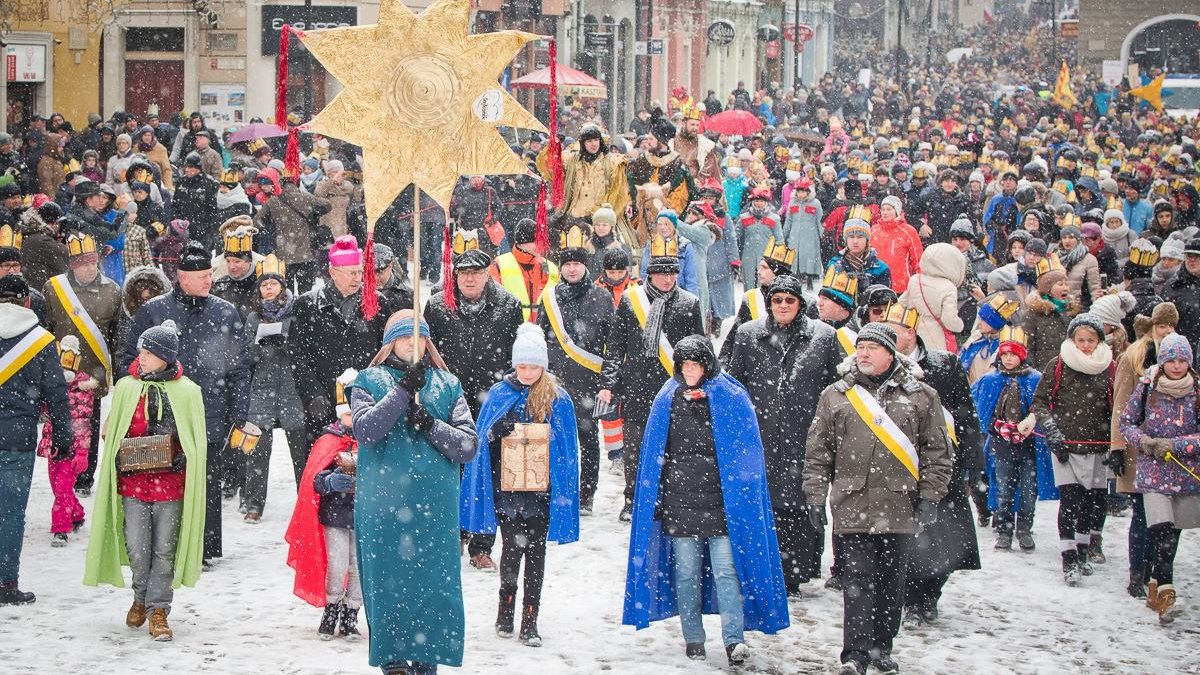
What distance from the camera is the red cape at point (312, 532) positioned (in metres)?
7.97

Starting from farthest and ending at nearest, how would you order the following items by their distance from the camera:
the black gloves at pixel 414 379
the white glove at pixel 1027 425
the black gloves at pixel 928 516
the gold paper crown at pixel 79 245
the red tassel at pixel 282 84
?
the gold paper crown at pixel 79 245
the white glove at pixel 1027 425
the black gloves at pixel 928 516
the red tassel at pixel 282 84
the black gloves at pixel 414 379

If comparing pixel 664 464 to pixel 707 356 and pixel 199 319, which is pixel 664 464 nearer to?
pixel 707 356

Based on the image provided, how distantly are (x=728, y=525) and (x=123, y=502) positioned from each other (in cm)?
278

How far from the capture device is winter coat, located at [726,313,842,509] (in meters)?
9.08

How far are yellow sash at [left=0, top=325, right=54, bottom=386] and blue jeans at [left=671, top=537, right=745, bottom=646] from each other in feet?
Answer: 10.9

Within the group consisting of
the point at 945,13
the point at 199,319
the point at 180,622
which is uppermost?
the point at 945,13

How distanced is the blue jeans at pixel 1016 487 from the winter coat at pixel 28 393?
17.2 ft

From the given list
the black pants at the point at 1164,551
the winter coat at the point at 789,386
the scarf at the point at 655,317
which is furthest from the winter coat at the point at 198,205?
the black pants at the point at 1164,551

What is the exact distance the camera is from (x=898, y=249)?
1516cm

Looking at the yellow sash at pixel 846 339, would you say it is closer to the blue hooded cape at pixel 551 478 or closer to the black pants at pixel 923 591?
the black pants at pixel 923 591

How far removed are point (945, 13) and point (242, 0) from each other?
79.1 meters

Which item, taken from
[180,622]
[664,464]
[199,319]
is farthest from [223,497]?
[664,464]

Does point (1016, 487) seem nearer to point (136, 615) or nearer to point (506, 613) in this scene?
point (506, 613)

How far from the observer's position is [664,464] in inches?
318
